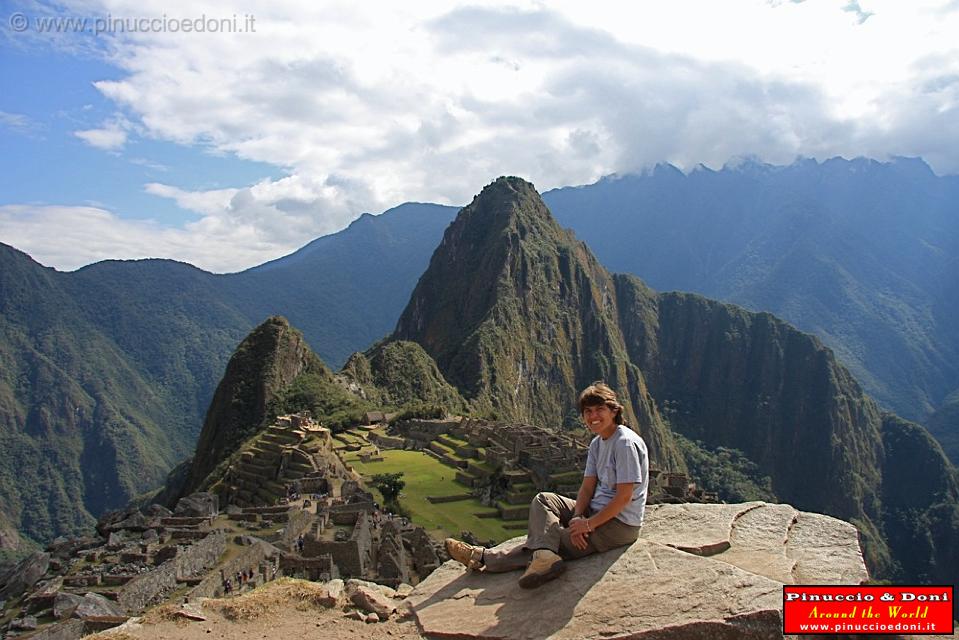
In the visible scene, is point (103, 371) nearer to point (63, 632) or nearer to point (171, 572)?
point (171, 572)

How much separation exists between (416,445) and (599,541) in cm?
5394

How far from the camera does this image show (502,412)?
10788 centimetres

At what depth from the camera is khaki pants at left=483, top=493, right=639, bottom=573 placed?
7.06 m

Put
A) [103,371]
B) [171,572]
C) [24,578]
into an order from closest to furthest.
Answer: [171,572], [24,578], [103,371]

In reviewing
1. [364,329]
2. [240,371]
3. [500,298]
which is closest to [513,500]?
[240,371]

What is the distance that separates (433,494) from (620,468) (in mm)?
35980

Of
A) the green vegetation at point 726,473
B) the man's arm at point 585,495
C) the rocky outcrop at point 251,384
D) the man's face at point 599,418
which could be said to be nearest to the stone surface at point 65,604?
the man's arm at point 585,495

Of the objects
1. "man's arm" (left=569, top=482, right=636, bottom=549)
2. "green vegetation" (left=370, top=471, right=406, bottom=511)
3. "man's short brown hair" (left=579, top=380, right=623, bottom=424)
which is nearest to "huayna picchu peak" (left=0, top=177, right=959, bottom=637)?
"green vegetation" (left=370, top=471, right=406, bottom=511)

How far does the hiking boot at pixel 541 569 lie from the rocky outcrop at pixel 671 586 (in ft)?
0.29

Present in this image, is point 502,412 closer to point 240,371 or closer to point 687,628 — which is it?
point 240,371

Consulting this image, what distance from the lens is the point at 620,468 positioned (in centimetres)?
680

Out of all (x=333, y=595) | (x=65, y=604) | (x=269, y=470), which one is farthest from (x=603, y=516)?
(x=269, y=470)

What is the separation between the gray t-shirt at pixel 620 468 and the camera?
6.77 m

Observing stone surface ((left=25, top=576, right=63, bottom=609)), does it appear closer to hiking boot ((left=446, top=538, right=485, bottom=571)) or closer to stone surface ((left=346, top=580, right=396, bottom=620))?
stone surface ((left=346, top=580, right=396, bottom=620))
